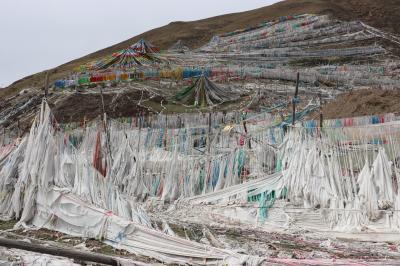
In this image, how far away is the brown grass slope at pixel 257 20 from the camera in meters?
47.2

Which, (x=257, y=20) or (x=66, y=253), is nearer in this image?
(x=66, y=253)

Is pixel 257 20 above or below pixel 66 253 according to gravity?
above

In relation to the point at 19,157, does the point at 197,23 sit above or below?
above

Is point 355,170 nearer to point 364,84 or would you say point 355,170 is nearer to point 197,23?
point 364,84

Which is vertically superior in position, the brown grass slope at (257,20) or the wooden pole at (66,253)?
the brown grass slope at (257,20)

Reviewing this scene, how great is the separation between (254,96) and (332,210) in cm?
1567

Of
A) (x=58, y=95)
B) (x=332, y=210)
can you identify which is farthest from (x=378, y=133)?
(x=58, y=95)

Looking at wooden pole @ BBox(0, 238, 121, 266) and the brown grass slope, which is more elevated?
the brown grass slope

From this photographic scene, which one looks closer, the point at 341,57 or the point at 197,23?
the point at 341,57

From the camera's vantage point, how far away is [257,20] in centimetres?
5222

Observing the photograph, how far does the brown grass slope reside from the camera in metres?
47.2

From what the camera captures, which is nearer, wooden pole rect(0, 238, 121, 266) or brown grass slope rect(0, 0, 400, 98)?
wooden pole rect(0, 238, 121, 266)

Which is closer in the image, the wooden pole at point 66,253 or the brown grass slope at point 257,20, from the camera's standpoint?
the wooden pole at point 66,253

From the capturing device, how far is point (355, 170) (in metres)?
13.3
